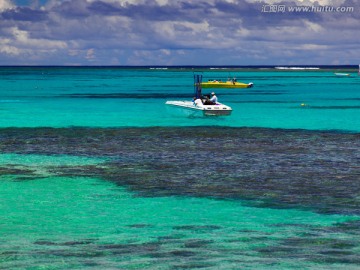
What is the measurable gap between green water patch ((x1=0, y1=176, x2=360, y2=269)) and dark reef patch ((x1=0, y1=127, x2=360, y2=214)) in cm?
148

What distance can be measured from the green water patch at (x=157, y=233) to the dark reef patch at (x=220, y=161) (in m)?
1.48

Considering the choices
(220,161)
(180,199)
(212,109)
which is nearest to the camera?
(180,199)

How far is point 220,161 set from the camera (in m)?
28.8

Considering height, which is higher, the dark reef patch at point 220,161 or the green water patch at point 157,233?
the green water patch at point 157,233

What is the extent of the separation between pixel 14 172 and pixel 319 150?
1431 cm

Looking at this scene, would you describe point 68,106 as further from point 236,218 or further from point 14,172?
point 236,218

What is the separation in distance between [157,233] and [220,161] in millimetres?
12524

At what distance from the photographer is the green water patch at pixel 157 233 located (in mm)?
14016

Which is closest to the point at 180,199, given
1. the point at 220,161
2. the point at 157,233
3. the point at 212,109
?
the point at 157,233

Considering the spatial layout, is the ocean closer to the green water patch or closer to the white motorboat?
the green water patch

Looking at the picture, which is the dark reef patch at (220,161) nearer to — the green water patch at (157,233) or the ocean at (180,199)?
the ocean at (180,199)

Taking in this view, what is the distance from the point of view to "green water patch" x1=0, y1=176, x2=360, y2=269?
14.0 metres

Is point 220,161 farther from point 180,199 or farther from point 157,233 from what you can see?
point 157,233

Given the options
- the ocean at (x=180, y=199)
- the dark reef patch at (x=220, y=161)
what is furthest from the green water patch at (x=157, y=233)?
the dark reef patch at (x=220, y=161)
